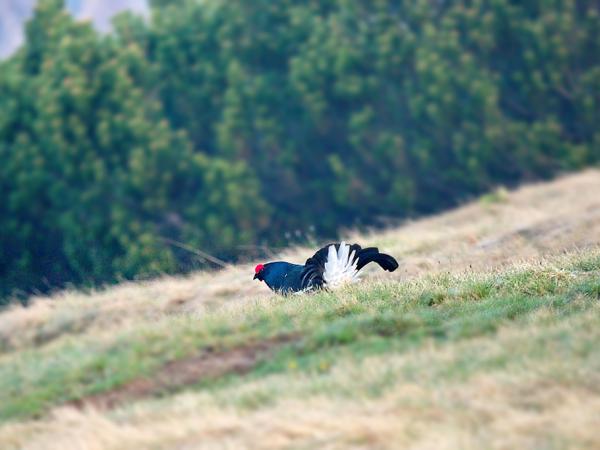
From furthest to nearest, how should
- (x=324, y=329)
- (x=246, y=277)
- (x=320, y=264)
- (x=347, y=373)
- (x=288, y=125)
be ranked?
(x=288, y=125) → (x=246, y=277) → (x=320, y=264) → (x=324, y=329) → (x=347, y=373)

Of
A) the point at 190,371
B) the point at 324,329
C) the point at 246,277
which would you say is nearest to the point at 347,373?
the point at 324,329

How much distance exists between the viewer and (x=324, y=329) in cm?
707

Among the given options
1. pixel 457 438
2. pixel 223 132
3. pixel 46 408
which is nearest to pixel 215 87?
pixel 223 132

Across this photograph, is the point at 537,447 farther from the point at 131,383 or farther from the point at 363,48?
the point at 363,48

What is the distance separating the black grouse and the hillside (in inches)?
9.8

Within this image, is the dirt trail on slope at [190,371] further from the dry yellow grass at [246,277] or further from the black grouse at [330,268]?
the dry yellow grass at [246,277]

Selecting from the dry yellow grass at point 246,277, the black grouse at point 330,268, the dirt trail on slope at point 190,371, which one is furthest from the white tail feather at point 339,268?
→ the dirt trail on slope at point 190,371

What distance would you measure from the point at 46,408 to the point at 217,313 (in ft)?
6.63

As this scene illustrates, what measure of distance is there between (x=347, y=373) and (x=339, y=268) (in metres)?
2.83

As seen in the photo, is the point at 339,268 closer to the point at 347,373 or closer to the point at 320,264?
the point at 320,264

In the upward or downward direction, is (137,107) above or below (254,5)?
below

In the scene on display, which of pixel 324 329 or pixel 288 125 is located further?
pixel 288 125

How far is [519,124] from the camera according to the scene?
24688 millimetres

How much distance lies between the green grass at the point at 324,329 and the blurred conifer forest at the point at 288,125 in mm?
14448
